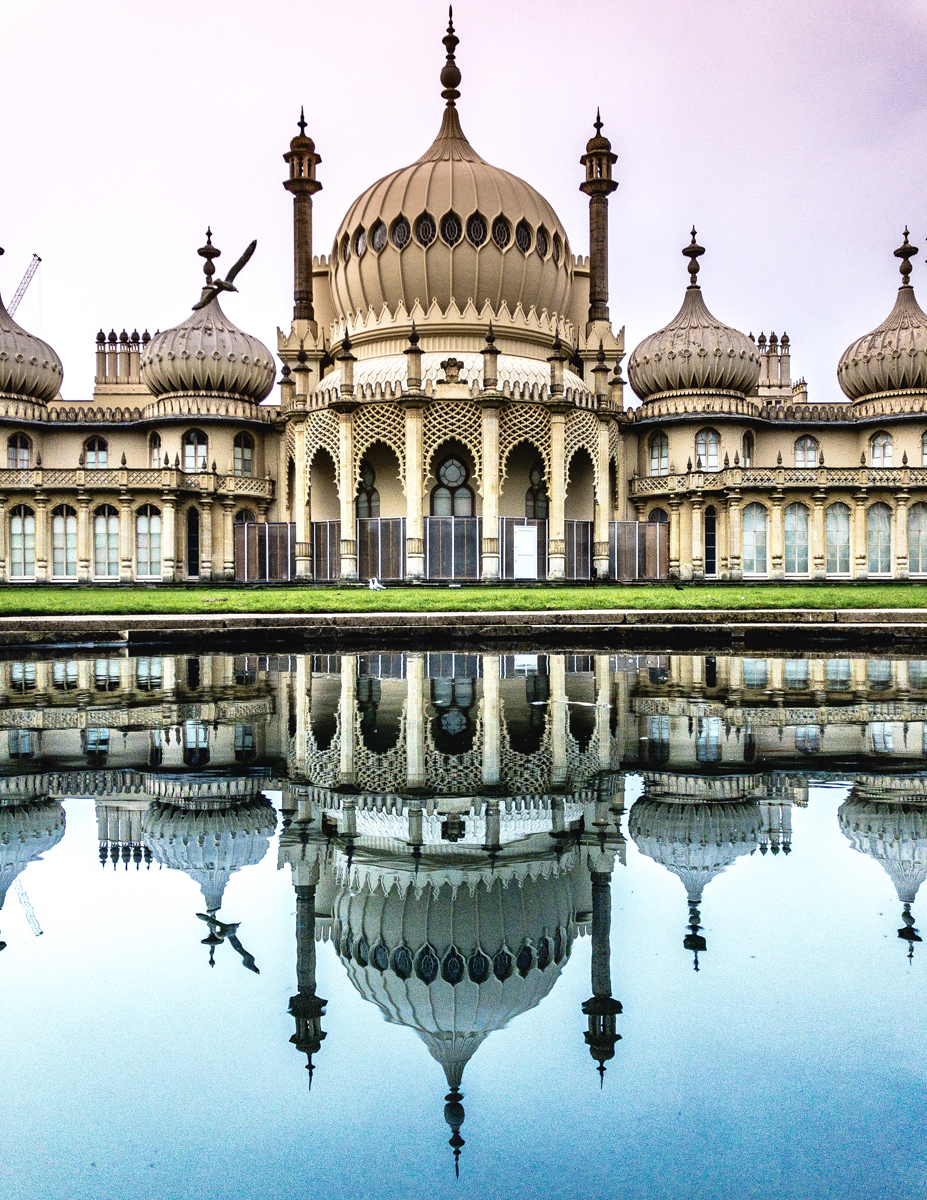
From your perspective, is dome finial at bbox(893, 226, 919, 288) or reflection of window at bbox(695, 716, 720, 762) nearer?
reflection of window at bbox(695, 716, 720, 762)

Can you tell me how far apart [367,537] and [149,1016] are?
109ft

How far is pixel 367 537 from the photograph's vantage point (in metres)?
36.5

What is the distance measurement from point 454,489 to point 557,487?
4.13 meters

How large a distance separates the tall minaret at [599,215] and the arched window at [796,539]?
40.1ft

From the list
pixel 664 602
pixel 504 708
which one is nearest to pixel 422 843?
pixel 504 708

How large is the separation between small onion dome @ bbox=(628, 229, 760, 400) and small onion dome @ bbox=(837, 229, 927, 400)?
4.36 m

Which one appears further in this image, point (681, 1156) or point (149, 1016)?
point (149, 1016)

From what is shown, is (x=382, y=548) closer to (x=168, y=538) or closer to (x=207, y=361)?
(x=168, y=538)

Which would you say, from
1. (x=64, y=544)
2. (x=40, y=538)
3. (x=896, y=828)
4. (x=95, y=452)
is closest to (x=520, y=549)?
(x=64, y=544)

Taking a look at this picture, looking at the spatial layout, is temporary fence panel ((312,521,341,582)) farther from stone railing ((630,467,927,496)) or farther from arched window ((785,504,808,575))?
arched window ((785,504,808,575))

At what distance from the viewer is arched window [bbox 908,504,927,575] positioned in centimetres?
3928

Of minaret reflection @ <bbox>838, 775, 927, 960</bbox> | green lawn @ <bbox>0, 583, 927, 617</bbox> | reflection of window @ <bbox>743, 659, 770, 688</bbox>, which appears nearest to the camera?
minaret reflection @ <bbox>838, 775, 927, 960</bbox>

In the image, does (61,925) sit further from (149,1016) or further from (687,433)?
(687,433)

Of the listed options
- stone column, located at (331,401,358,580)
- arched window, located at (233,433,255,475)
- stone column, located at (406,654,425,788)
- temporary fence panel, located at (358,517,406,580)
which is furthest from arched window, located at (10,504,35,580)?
stone column, located at (406,654,425,788)
